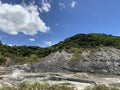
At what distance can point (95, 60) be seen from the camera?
47719 mm

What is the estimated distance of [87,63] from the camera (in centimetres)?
4719

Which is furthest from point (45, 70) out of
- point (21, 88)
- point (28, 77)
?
point (21, 88)

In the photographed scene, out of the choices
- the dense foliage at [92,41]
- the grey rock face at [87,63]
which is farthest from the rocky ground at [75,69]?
the dense foliage at [92,41]

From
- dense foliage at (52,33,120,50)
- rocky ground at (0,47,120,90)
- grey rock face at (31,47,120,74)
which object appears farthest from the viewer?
dense foliage at (52,33,120,50)

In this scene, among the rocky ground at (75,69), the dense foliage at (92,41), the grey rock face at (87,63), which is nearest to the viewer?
the rocky ground at (75,69)

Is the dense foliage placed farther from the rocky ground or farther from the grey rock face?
the rocky ground

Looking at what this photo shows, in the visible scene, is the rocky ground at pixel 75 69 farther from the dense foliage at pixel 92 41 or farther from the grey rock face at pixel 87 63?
the dense foliage at pixel 92 41

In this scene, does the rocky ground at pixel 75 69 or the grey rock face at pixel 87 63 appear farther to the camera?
the grey rock face at pixel 87 63

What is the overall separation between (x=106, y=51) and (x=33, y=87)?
30.6 m

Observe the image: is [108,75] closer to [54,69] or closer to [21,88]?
[54,69]

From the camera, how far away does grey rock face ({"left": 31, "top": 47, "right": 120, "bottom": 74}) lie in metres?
46.0

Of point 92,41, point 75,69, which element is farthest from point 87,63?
point 92,41

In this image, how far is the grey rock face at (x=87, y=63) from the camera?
151ft

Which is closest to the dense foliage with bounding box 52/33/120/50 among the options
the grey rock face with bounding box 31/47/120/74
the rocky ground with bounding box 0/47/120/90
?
the grey rock face with bounding box 31/47/120/74
